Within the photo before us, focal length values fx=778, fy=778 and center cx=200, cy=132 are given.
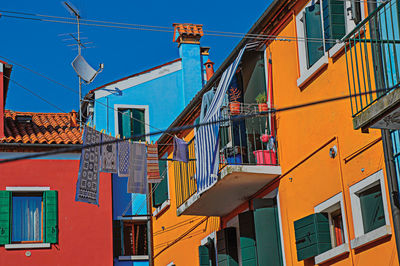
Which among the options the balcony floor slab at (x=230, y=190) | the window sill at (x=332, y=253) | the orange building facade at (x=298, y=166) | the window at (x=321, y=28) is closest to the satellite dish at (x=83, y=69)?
the orange building facade at (x=298, y=166)

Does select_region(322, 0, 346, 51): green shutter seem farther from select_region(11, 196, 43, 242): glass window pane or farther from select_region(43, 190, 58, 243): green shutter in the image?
select_region(11, 196, 43, 242): glass window pane

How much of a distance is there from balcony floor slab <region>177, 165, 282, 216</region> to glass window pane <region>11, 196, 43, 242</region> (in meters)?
6.75

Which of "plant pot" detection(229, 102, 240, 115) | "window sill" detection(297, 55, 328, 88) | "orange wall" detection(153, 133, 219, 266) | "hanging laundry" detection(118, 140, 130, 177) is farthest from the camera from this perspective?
"orange wall" detection(153, 133, 219, 266)

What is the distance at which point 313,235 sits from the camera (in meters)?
11.7

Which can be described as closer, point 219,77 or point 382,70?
point 382,70

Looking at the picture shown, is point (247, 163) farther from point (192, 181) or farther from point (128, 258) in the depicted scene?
point (128, 258)

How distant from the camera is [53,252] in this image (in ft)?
70.0

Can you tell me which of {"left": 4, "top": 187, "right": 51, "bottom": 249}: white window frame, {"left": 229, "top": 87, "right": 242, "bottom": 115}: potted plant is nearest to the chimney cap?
{"left": 4, "top": 187, "right": 51, "bottom": 249}: white window frame

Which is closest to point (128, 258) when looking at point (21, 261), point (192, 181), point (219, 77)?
point (21, 261)

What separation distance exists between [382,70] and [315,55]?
2.68 meters

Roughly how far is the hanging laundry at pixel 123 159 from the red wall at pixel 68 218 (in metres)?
6.57

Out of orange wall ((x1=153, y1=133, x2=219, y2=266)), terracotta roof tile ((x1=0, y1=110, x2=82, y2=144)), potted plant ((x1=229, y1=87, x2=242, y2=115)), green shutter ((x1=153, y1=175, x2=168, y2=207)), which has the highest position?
terracotta roof tile ((x1=0, y1=110, x2=82, y2=144))

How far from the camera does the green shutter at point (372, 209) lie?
10.3 m

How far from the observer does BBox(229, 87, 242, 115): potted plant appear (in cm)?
1407
